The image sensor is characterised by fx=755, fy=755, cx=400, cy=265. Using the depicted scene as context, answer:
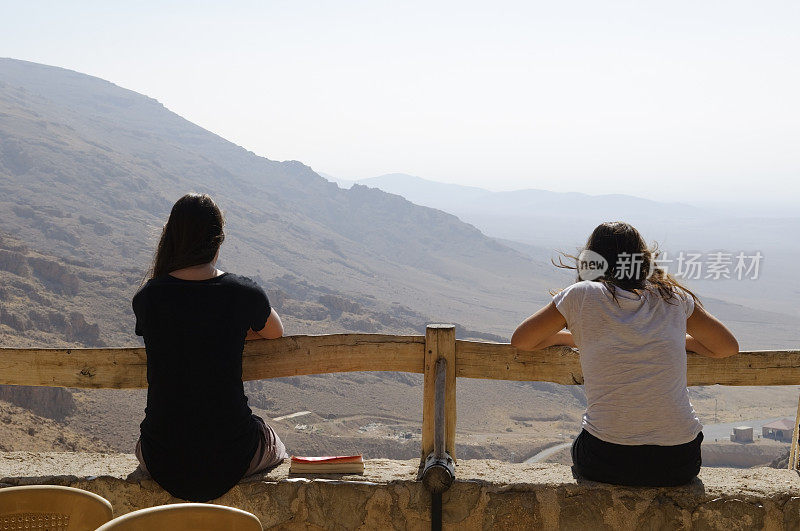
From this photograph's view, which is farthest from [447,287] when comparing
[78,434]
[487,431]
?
[78,434]

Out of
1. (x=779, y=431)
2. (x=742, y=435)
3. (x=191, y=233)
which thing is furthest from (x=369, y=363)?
(x=779, y=431)

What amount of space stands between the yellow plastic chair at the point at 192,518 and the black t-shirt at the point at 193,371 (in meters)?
1.06

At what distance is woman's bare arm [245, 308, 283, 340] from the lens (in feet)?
11.1

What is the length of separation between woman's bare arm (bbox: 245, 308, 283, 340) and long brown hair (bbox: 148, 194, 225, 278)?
16.0 inches

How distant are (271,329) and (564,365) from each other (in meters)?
1.36

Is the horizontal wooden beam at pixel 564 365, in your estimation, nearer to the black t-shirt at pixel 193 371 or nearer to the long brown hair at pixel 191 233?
the black t-shirt at pixel 193 371

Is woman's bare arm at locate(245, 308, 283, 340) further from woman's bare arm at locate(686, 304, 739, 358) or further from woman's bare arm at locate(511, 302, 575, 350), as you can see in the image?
woman's bare arm at locate(686, 304, 739, 358)

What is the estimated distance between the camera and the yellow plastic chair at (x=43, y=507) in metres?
2.23

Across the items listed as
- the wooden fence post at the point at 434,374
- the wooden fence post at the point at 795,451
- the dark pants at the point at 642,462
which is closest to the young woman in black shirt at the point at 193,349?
the wooden fence post at the point at 434,374

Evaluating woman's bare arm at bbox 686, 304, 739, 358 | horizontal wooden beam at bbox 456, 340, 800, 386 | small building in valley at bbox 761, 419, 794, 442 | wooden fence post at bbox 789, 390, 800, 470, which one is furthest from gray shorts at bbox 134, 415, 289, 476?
small building in valley at bbox 761, 419, 794, 442

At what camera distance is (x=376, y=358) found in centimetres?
361

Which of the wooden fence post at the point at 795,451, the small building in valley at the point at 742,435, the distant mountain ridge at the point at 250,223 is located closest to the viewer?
the wooden fence post at the point at 795,451

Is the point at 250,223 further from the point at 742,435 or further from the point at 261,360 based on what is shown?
the point at 261,360

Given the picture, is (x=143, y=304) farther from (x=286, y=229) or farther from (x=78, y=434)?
(x=286, y=229)
